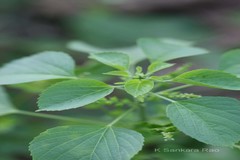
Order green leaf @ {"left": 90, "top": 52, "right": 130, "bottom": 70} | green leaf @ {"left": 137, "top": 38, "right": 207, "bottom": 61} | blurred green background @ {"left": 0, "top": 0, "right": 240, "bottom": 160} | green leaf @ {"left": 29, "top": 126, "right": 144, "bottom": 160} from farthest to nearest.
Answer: blurred green background @ {"left": 0, "top": 0, "right": 240, "bottom": 160} < green leaf @ {"left": 137, "top": 38, "right": 207, "bottom": 61} < green leaf @ {"left": 90, "top": 52, "right": 130, "bottom": 70} < green leaf @ {"left": 29, "top": 126, "right": 144, "bottom": 160}

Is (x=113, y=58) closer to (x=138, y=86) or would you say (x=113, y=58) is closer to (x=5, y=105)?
(x=138, y=86)

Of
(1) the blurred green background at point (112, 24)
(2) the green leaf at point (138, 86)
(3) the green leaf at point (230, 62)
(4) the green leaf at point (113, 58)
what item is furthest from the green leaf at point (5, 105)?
(1) the blurred green background at point (112, 24)

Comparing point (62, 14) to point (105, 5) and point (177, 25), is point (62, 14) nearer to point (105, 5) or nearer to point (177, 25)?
point (105, 5)

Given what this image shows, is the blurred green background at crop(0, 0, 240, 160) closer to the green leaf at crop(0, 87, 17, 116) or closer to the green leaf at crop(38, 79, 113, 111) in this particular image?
the green leaf at crop(0, 87, 17, 116)

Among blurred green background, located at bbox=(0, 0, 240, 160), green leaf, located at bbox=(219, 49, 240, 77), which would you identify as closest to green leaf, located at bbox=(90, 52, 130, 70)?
green leaf, located at bbox=(219, 49, 240, 77)

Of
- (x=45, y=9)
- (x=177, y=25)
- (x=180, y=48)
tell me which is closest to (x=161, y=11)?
(x=177, y=25)

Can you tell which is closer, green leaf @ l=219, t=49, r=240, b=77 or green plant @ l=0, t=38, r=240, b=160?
green plant @ l=0, t=38, r=240, b=160

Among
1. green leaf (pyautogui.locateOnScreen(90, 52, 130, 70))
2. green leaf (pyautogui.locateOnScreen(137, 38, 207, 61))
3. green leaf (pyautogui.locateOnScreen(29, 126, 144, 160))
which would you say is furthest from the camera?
green leaf (pyautogui.locateOnScreen(137, 38, 207, 61))

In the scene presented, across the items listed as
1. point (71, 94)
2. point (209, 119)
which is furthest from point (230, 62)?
point (71, 94)
